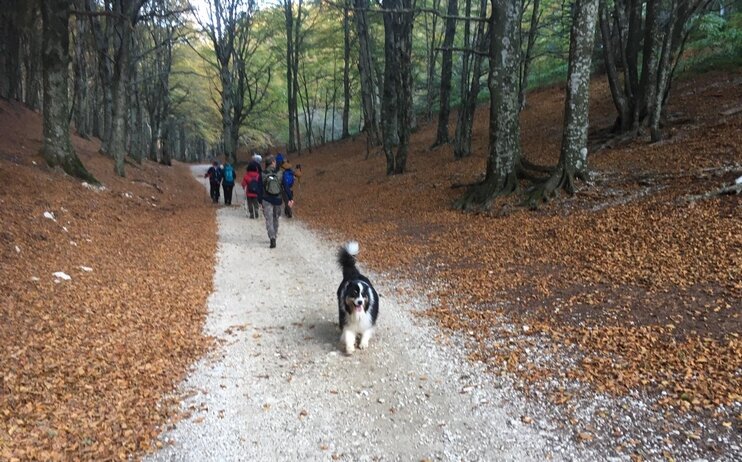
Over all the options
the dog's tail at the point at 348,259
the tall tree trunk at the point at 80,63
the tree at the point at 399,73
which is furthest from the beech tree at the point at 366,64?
the dog's tail at the point at 348,259

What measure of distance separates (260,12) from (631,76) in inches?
1009

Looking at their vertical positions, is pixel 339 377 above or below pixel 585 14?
below

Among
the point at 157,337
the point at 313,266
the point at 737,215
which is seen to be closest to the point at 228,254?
the point at 313,266

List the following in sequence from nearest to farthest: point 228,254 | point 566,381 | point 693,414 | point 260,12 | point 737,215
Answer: point 693,414
point 566,381
point 737,215
point 228,254
point 260,12

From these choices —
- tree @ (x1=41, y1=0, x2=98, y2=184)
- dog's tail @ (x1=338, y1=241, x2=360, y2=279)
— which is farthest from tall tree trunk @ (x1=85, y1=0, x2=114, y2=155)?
dog's tail @ (x1=338, y1=241, x2=360, y2=279)

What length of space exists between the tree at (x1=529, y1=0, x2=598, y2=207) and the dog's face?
6446mm

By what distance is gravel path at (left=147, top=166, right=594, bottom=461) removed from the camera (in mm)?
3684

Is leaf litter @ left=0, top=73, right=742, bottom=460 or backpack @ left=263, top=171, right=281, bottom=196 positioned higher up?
backpack @ left=263, top=171, right=281, bottom=196

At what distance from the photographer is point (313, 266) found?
914 centimetres

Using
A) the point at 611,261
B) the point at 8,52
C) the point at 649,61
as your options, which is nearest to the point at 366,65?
the point at 649,61

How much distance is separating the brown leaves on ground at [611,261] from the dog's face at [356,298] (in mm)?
1309

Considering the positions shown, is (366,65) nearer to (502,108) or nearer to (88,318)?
(502,108)

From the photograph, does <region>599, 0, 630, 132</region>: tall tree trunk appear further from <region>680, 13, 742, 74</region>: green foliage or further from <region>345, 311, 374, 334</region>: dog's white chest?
<region>345, 311, 374, 334</region>: dog's white chest

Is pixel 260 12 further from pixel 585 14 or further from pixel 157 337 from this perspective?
pixel 157 337
